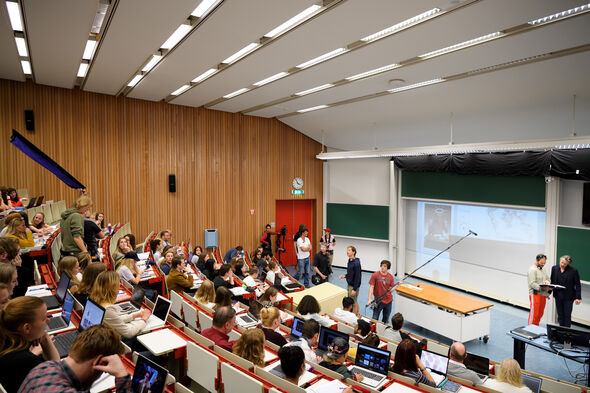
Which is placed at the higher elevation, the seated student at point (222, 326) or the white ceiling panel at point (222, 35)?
the white ceiling panel at point (222, 35)

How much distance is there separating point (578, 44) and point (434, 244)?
6431 mm

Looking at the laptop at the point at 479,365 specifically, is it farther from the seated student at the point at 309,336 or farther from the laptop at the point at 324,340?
the seated student at the point at 309,336

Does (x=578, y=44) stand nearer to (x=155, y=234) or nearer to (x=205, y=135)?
(x=205, y=135)

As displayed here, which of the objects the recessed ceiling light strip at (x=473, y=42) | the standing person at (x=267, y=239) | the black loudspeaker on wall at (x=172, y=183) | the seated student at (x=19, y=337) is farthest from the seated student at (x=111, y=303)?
the standing person at (x=267, y=239)

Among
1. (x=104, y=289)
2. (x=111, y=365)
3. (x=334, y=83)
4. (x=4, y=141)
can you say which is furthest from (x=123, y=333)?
(x=4, y=141)

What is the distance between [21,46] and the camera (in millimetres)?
5457

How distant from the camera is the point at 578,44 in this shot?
15.0ft

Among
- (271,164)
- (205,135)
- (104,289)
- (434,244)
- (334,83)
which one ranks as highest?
(334,83)

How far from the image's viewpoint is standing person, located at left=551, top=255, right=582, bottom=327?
6.31 metres

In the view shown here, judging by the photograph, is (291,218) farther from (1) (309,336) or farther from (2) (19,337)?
(2) (19,337)

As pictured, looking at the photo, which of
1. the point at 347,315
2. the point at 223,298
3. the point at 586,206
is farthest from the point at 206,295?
the point at 586,206

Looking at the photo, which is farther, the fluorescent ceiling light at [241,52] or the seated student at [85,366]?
the fluorescent ceiling light at [241,52]

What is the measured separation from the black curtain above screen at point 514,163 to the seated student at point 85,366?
25.9ft

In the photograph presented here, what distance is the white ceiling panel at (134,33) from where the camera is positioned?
397cm
